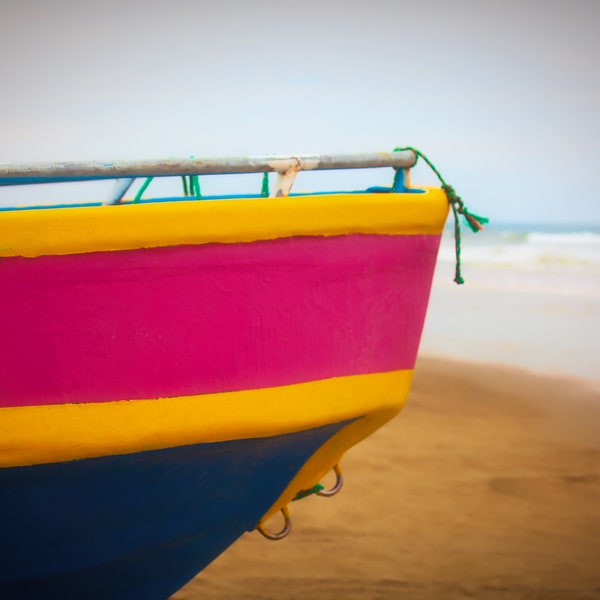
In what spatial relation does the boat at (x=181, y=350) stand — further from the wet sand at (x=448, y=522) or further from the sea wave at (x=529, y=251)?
the sea wave at (x=529, y=251)

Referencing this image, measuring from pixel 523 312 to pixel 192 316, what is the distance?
8368 mm

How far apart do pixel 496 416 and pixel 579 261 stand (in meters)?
11.7

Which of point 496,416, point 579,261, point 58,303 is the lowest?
point 579,261

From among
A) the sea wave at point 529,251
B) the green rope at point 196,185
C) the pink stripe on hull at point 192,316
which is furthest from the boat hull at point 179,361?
the sea wave at point 529,251

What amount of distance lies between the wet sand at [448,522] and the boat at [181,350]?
125cm

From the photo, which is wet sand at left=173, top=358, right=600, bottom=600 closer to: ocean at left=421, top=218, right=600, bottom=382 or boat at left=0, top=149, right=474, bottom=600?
boat at left=0, top=149, right=474, bottom=600

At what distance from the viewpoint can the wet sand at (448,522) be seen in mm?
2885

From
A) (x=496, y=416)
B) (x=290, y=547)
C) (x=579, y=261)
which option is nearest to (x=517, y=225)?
(x=579, y=261)

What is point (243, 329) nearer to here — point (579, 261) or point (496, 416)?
point (496, 416)

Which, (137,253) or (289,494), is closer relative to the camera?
(137,253)

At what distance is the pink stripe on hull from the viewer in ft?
4.52

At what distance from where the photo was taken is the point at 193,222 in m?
1.40

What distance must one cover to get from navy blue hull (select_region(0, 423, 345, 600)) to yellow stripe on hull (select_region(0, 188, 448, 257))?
42cm

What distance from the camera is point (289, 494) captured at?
76.7 inches
